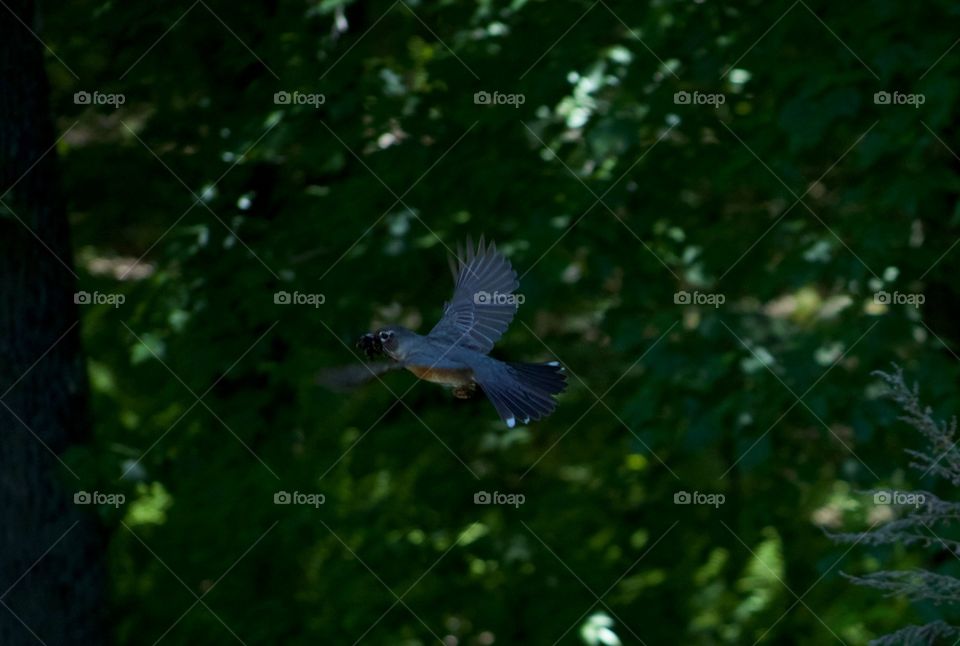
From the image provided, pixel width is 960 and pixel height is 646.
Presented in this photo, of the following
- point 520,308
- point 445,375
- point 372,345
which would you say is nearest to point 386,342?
point 372,345

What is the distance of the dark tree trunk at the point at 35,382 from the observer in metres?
6.34

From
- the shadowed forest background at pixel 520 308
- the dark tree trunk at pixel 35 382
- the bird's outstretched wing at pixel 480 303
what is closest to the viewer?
the bird's outstretched wing at pixel 480 303

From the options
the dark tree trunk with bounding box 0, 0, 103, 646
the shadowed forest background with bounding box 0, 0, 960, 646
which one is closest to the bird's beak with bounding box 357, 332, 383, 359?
the shadowed forest background with bounding box 0, 0, 960, 646

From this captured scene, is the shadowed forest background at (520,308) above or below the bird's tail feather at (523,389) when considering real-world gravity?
above

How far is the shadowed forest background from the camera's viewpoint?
20.4 feet

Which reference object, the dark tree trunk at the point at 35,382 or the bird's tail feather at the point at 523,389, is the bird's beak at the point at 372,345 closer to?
the bird's tail feather at the point at 523,389

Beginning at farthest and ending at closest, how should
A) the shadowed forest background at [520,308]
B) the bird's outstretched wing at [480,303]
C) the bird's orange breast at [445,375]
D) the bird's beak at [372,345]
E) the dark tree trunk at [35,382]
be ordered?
the dark tree trunk at [35,382] < the shadowed forest background at [520,308] < the bird's outstretched wing at [480,303] < the bird's orange breast at [445,375] < the bird's beak at [372,345]

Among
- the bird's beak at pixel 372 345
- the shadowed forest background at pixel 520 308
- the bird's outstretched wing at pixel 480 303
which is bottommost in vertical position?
the bird's beak at pixel 372 345

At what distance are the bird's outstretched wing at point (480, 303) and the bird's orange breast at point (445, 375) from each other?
22 cm

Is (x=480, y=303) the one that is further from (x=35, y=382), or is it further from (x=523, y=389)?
(x=35, y=382)

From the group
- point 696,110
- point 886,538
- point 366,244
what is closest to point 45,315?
point 366,244

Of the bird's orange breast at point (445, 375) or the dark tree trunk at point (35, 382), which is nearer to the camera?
the bird's orange breast at point (445, 375)

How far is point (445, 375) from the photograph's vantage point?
3.21 meters

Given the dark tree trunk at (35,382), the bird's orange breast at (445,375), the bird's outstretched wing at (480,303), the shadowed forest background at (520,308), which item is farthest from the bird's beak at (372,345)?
the dark tree trunk at (35,382)
